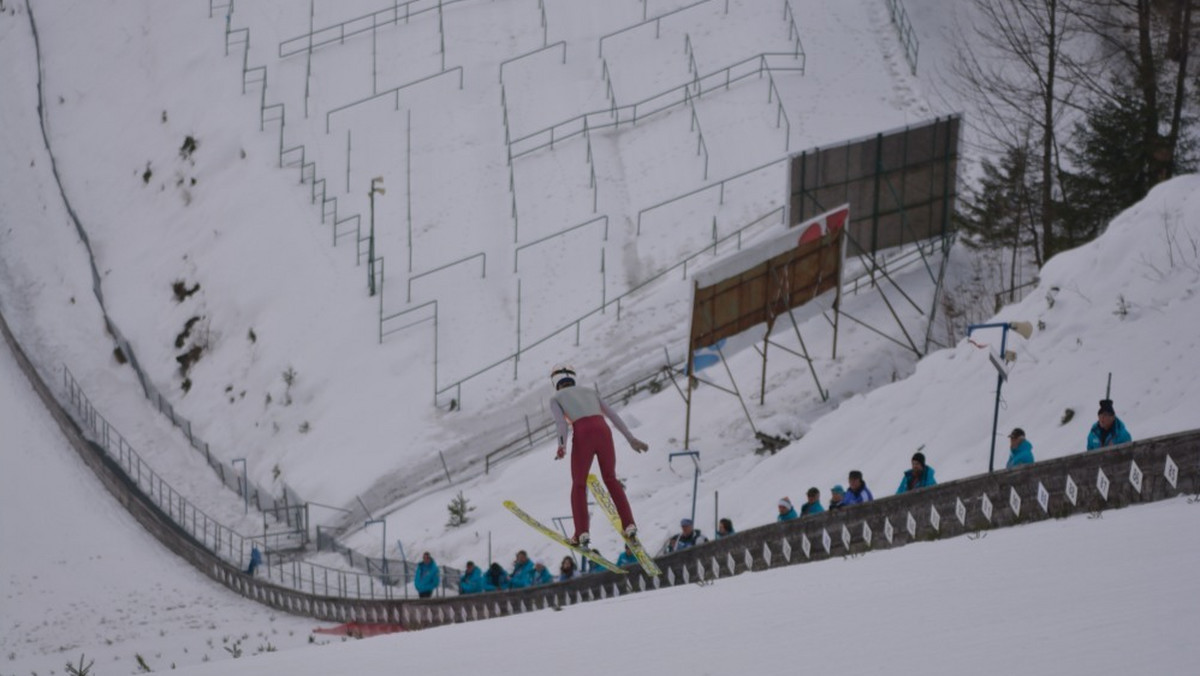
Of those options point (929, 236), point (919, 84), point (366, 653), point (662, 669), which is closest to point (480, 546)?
point (929, 236)

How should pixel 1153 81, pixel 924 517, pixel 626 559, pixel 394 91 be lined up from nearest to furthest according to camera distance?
pixel 924 517 < pixel 626 559 < pixel 1153 81 < pixel 394 91

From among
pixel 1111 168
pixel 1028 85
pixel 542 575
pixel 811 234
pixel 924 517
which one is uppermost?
pixel 1028 85

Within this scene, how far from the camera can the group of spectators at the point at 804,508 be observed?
12992 millimetres

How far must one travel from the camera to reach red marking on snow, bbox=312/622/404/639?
25594 millimetres

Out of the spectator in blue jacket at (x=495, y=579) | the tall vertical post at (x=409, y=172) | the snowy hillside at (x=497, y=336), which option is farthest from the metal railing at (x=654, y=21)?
the spectator in blue jacket at (x=495, y=579)

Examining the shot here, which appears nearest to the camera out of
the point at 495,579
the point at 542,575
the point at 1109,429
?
the point at 1109,429

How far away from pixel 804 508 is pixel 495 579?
673 cm

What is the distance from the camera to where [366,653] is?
10.8m

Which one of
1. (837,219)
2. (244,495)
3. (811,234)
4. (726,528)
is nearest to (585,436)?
(726,528)

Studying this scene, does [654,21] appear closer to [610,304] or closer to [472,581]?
[610,304]

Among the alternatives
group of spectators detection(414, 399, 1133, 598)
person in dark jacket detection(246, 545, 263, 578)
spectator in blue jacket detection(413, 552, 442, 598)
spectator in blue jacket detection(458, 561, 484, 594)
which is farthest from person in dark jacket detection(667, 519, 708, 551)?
person in dark jacket detection(246, 545, 263, 578)

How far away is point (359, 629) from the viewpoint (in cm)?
2653

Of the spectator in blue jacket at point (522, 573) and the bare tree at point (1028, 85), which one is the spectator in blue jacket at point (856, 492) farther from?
the bare tree at point (1028, 85)

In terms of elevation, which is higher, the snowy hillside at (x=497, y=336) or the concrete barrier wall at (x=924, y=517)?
the snowy hillside at (x=497, y=336)
